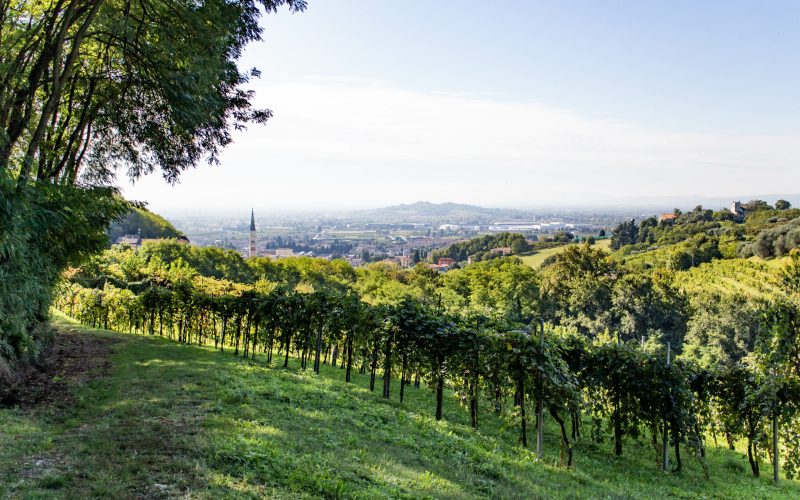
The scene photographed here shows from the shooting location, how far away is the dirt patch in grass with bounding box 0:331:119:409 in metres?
9.20

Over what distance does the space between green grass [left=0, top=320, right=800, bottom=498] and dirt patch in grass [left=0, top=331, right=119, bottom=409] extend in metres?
0.55

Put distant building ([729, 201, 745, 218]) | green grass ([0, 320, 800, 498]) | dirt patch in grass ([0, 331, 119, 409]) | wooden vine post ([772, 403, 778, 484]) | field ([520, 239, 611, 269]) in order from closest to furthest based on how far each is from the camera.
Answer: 1. green grass ([0, 320, 800, 498])
2. dirt patch in grass ([0, 331, 119, 409])
3. wooden vine post ([772, 403, 778, 484])
4. field ([520, 239, 611, 269])
5. distant building ([729, 201, 745, 218])

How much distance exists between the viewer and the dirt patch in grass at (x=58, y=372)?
9.20 metres

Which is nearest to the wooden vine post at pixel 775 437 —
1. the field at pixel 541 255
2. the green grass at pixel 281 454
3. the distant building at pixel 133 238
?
the green grass at pixel 281 454

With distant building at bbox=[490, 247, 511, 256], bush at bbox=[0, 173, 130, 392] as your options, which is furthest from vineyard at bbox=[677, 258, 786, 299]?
distant building at bbox=[490, 247, 511, 256]

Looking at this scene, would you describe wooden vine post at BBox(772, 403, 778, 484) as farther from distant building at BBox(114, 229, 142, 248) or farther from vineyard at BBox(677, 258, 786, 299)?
distant building at BBox(114, 229, 142, 248)

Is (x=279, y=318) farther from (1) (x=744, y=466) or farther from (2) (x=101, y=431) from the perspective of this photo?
(1) (x=744, y=466)

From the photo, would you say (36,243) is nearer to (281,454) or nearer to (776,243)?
(281,454)

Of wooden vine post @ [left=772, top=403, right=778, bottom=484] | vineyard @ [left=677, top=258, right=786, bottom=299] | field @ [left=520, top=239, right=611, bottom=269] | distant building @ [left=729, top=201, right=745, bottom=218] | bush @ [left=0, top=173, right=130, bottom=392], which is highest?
distant building @ [left=729, top=201, right=745, bottom=218]

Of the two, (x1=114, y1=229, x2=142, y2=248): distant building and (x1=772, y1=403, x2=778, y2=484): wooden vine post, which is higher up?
(x1=772, y1=403, x2=778, y2=484): wooden vine post

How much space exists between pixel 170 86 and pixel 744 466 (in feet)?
51.4

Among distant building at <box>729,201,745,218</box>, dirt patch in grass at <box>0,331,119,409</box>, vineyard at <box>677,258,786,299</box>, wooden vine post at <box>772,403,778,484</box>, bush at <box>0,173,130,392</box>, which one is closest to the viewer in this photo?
bush at <box>0,173,130,392</box>

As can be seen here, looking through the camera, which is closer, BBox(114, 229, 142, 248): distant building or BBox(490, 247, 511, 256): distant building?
BBox(114, 229, 142, 248): distant building

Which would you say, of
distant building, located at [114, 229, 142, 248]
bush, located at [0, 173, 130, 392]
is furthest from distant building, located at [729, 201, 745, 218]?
distant building, located at [114, 229, 142, 248]
